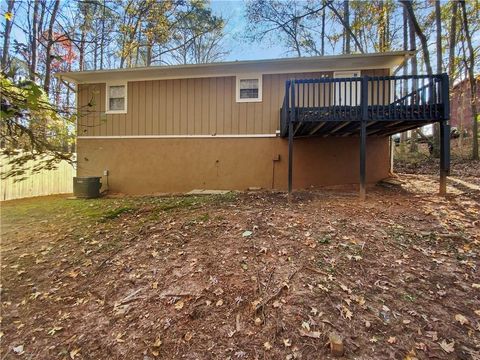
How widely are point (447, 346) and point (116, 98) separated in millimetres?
10021

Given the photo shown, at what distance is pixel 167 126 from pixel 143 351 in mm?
7536

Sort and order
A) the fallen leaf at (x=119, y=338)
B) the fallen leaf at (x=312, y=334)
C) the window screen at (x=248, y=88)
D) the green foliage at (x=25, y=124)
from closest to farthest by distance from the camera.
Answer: the green foliage at (x=25, y=124) < the fallen leaf at (x=312, y=334) < the fallen leaf at (x=119, y=338) < the window screen at (x=248, y=88)

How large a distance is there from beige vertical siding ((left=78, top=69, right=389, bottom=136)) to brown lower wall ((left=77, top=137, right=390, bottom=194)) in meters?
0.35

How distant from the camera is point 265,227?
440 centimetres

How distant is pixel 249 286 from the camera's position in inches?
121

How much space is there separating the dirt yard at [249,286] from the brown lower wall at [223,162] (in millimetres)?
3356

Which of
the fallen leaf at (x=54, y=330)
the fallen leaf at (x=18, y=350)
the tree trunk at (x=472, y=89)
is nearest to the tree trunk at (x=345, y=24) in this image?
the tree trunk at (x=472, y=89)

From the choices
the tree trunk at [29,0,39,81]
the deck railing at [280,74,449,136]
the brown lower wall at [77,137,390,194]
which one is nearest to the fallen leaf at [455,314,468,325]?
the deck railing at [280,74,449,136]

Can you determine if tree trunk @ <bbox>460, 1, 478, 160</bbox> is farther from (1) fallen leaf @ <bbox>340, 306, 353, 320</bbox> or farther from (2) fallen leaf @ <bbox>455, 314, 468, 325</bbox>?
(1) fallen leaf @ <bbox>340, 306, 353, 320</bbox>

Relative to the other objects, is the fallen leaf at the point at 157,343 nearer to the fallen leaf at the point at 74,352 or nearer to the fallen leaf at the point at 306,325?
the fallen leaf at the point at 74,352

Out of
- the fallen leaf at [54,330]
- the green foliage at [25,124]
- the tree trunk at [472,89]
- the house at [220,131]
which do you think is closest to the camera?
the green foliage at [25,124]

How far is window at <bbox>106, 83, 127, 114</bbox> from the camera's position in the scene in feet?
30.6

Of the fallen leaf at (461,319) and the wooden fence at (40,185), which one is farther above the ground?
the wooden fence at (40,185)

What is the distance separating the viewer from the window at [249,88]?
8.53m
